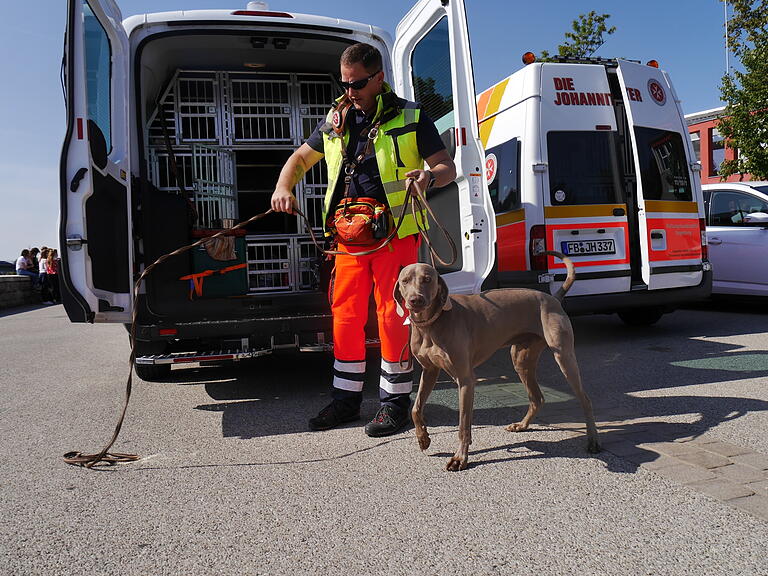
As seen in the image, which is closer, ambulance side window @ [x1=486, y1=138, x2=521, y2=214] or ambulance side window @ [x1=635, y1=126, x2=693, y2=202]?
ambulance side window @ [x1=486, y1=138, x2=521, y2=214]

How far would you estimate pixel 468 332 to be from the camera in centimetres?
319

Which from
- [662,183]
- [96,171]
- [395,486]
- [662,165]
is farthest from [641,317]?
[96,171]

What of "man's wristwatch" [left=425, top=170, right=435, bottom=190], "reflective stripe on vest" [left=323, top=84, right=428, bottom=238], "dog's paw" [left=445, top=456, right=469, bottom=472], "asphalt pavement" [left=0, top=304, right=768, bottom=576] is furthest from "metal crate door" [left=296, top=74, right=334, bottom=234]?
"dog's paw" [left=445, top=456, right=469, bottom=472]

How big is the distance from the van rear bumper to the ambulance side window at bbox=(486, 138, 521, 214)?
0.92 meters

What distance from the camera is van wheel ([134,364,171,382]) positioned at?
5453 millimetres

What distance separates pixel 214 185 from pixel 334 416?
10.3ft

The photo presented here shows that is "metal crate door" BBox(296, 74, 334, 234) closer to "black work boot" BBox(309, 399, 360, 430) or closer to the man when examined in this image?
the man

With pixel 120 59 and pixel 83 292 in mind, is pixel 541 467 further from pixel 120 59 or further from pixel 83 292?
pixel 120 59

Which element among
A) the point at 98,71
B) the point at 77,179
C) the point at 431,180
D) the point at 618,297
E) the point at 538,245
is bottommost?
the point at 618,297

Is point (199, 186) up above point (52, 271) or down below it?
above

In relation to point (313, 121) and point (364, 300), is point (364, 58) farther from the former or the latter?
point (313, 121)

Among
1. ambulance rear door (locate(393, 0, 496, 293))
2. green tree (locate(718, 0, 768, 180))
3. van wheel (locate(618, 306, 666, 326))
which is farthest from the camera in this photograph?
green tree (locate(718, 0, 768, 180))

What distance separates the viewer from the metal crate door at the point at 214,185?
5.86 m

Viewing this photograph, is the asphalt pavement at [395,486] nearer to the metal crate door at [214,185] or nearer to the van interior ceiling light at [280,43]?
the metal crate door at [214,185]
